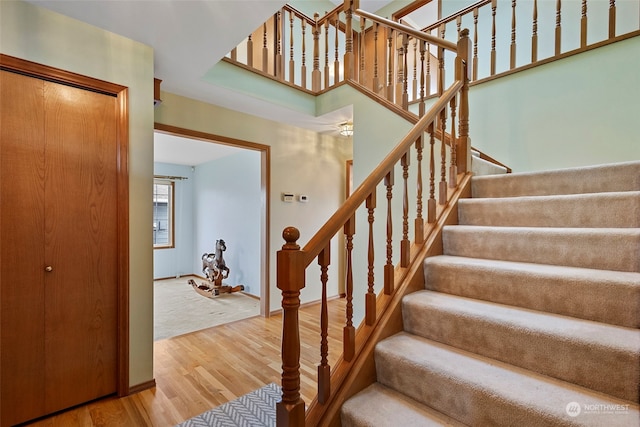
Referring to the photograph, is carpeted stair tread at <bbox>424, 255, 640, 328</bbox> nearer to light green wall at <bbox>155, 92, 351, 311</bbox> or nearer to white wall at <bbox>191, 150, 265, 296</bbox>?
light green wall at <bbox>155, 92, 351, 311</bbox>

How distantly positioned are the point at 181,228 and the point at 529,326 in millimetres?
6690

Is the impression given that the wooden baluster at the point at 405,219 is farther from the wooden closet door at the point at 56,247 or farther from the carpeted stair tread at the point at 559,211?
the wooden closet door at the point at 56,247

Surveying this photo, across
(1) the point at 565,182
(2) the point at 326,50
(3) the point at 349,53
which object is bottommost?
(1) the point at 565,182

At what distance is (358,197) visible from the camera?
145 cm

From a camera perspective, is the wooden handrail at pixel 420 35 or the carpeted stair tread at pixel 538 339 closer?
the carpeted stair tread at pixel 538 339

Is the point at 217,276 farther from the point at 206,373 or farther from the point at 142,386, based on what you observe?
the point at 142,386

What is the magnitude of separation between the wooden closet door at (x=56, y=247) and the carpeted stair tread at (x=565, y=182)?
2.73m

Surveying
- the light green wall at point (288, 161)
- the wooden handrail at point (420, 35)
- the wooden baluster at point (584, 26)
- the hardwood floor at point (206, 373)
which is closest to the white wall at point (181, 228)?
the hardwood floor at point (206, 373)

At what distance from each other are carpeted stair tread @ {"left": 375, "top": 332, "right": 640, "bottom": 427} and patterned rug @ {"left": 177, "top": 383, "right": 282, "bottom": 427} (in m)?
1.03

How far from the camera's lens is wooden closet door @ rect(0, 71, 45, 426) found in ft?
5.72

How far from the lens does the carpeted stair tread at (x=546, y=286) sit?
1.17 m

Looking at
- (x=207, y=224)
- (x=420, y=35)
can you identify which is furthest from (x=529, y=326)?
(x=207, y=224)

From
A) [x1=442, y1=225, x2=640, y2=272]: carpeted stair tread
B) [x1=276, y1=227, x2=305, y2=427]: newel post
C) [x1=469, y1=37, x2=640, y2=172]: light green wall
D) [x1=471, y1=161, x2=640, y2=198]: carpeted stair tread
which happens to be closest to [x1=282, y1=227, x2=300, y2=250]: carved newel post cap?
[x1=276, y1=227, x2=305, y2=427]: newel post

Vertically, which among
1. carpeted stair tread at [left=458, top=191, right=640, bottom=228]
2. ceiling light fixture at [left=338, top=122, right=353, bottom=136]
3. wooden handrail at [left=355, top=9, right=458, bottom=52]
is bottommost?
carpeted stair tread at [left=458, top=191, right=640, bottom=228]
